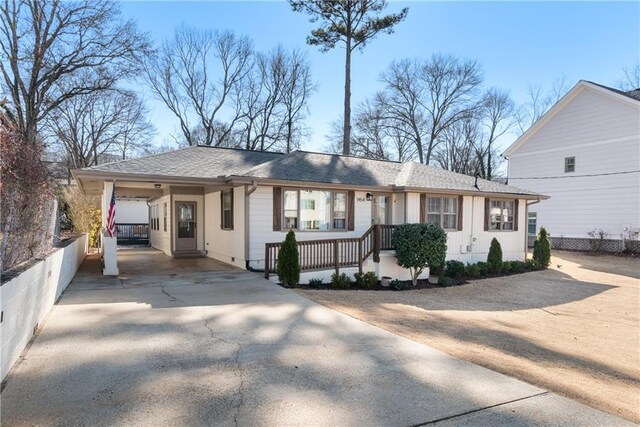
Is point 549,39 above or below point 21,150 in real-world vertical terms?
above

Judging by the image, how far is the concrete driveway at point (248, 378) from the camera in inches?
116

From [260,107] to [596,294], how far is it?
2664 centimetres

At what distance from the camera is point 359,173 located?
42.2 ft

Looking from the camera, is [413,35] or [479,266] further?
[413,35]

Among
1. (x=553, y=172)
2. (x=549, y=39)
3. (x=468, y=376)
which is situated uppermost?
(x=549, y=39)

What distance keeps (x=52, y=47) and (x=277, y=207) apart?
14.9m

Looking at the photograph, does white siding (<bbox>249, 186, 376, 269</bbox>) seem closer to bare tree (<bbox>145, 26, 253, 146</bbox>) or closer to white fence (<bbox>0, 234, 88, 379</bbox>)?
white fence (<bbox>0, 234, 88, 379</bbox>)

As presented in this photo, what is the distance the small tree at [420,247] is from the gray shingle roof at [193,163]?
5.32 metres

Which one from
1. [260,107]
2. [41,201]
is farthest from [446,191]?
[260,107]

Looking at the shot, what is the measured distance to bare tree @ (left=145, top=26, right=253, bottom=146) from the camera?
2983cm

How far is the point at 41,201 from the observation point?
503 cm

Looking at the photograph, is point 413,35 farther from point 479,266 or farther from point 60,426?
point 60,426

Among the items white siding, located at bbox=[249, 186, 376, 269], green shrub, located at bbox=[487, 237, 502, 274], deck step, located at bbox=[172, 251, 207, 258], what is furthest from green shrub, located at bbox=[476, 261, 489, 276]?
deck step, located at bbox=[172, 251, 207, 258]

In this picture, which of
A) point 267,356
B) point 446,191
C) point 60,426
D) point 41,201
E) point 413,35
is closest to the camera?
point 60,426
